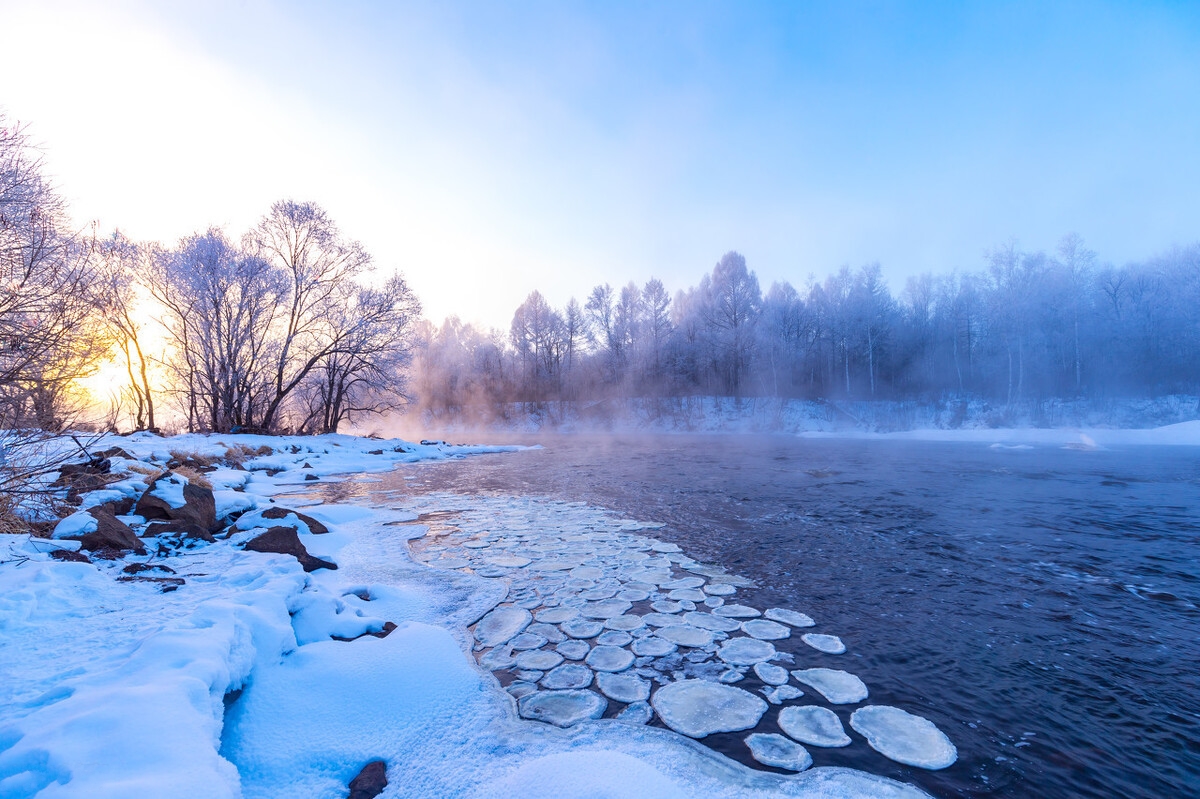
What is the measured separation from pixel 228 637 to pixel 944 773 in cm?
336

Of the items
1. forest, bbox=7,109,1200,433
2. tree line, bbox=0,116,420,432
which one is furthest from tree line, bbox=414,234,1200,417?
tree line, bbox=0,116,420,432

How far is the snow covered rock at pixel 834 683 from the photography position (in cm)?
244

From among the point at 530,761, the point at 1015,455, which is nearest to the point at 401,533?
the point at 530,761

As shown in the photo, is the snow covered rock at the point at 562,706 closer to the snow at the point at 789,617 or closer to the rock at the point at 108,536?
the snow at the point at 789,617

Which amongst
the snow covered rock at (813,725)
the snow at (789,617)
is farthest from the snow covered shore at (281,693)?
the snow at (789,617)

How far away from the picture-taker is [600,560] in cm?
492

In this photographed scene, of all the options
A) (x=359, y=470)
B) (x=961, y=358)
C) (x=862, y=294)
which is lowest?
(x=359, y=470)

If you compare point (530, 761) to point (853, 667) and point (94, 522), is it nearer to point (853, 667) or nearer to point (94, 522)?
point (853, 667)

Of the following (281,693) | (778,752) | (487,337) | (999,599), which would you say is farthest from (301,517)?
(487,337)

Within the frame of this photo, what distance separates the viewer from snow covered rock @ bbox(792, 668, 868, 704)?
2443 millimetres

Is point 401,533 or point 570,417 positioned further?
point 570,417

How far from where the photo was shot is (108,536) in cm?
388

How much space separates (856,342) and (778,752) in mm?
34872

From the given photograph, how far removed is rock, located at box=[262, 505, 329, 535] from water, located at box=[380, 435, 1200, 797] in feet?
13.5
